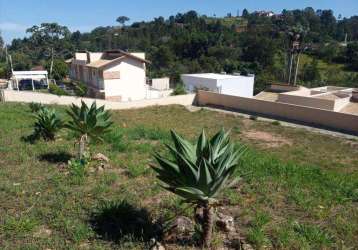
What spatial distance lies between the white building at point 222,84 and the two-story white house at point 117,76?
4.79m

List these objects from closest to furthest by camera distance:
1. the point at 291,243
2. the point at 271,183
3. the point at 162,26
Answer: the point at 291,243, the point at 271,183, the point at 162,26

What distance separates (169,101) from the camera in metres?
24.2

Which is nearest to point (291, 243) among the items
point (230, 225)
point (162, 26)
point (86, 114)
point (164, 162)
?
point (230, 225)

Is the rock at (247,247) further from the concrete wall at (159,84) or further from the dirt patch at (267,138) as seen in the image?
the concrete wall at (159,84)

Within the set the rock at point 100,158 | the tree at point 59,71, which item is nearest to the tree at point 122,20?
the tree at point 59,71

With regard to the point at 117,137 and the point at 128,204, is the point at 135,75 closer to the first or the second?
the point at 117,137

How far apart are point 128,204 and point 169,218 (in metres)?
0.84

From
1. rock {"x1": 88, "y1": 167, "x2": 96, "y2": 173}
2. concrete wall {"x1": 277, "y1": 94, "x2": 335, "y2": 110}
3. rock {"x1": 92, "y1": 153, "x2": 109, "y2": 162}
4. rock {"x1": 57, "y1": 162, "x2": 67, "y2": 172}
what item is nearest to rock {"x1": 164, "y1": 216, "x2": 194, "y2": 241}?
rock {"x1": 88, "y1": 167, "x2": 96, "y2": 173}

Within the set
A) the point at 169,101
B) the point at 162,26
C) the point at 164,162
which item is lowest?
the point at 169,101

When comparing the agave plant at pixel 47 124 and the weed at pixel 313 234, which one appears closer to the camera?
the weed at pixel 313 234

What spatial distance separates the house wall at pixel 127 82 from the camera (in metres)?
29.7

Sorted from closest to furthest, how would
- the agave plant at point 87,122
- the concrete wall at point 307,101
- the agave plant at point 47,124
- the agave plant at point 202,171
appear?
the agave plant at point 202,171, the agave plant at point 87,122, the agave plant at point 47,124, the concrete wall at point 307,101

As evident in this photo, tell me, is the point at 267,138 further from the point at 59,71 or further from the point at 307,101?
the point at 59,71

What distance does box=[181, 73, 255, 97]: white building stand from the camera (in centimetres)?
3008
